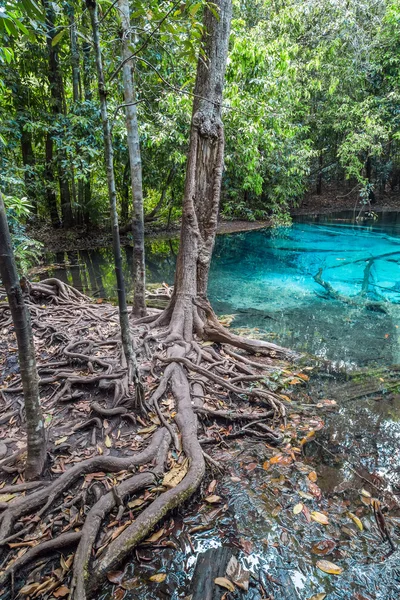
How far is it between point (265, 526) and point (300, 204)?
2294cm

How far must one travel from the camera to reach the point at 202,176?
4.74 metres

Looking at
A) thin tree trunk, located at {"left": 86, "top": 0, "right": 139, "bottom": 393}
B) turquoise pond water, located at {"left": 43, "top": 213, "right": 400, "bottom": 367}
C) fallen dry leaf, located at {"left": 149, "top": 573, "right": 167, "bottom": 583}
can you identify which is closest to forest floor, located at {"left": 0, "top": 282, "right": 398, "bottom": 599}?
fallen dry leaf, located at {"left": 149, "top": 573, "right": 167, "bottom": 583}

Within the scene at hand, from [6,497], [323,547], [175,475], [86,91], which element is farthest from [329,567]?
[86,91]

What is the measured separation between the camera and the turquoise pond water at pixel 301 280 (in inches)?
224

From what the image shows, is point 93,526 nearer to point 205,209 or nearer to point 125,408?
point 125,408

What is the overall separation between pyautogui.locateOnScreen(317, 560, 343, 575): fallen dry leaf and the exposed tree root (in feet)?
2.93

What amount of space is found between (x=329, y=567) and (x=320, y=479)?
28.8 inches

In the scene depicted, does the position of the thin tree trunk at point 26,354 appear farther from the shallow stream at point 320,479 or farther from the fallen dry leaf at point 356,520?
the fallen dry leaf at point 356,520

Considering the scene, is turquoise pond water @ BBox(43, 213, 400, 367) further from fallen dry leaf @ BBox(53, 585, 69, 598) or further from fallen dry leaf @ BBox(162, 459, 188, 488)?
fallen dry leaf @ BBox(53, 585, 69, 598)

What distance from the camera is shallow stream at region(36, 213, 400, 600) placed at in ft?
6.63

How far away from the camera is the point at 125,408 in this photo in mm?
3250

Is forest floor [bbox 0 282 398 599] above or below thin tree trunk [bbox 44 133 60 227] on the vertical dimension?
Result: below

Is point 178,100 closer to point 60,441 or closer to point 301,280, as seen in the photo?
point 301,280

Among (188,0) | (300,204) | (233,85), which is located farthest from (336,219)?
(188,0)
